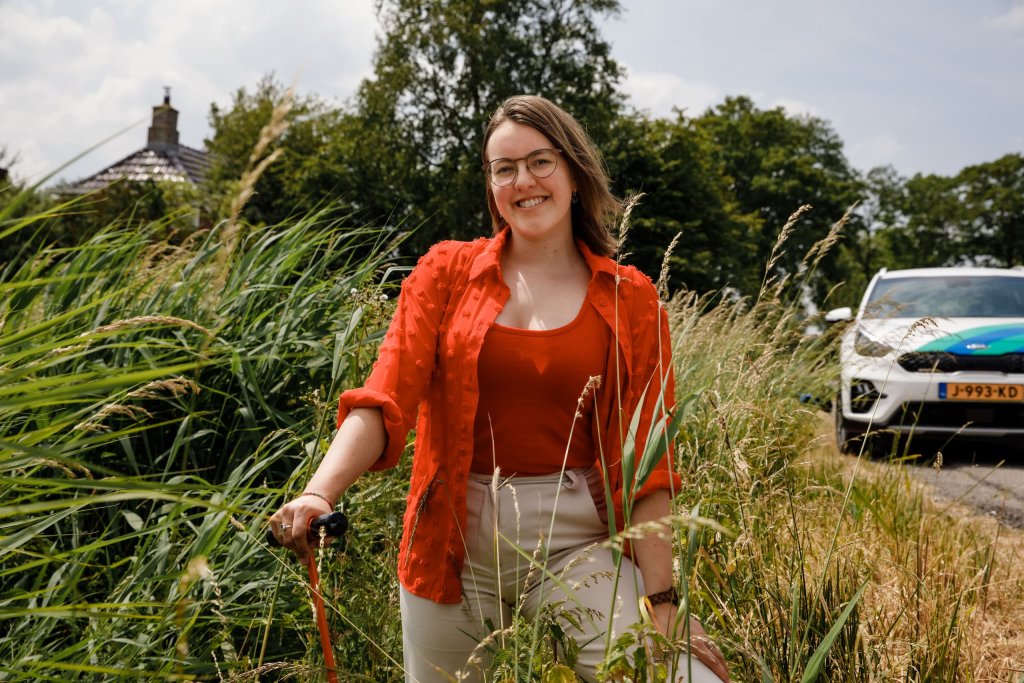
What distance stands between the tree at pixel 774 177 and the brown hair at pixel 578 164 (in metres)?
40.3

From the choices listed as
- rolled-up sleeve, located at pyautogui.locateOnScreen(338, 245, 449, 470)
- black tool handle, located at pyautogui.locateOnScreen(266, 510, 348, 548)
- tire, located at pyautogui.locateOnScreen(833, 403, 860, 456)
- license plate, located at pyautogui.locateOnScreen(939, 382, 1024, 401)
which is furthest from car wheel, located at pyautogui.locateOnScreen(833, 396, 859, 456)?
black tool handle, located at pyautogui.locateOnScreen(266, 510, 348, 548)

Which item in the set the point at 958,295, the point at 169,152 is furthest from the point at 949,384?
the point at 169,152

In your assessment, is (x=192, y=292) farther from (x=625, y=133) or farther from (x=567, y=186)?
(x=625, y=133)

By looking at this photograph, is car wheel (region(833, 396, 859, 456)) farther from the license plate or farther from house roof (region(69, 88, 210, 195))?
house roof (region(69, 88, 210, 195))

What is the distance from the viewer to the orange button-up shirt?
5.79 feet

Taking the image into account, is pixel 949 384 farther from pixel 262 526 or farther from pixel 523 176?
pixel 262 526

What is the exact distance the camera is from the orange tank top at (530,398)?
6.04 feet

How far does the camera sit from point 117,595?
6.11 feet

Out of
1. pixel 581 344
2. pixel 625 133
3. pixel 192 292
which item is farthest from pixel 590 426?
pixel 625 133

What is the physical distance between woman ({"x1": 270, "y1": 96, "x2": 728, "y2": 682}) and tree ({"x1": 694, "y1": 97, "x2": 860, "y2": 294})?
133 feet

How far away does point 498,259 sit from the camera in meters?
1.98

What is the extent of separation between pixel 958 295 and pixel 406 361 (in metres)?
6.59

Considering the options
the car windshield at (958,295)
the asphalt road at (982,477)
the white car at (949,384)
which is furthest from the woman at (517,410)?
the car windshield at (958,295)

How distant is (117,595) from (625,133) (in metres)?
29.7
